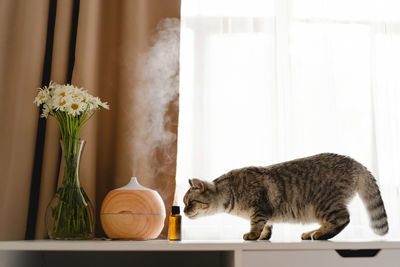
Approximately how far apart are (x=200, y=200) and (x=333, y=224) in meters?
0.43

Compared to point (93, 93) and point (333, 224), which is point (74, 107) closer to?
point (93, 93)

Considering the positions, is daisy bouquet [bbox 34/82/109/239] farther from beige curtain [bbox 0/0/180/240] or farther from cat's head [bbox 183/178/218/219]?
cat's head [bbox 183/178/218/219]

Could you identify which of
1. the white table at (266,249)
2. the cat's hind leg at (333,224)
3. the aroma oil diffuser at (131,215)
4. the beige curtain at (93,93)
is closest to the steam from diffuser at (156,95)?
the beige curtain at (93,93)

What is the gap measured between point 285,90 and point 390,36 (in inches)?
20.0

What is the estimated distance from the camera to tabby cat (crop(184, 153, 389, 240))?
1.31m

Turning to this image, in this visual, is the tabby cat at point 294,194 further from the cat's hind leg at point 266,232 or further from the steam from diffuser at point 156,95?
the steam from diffuser at point 156,95

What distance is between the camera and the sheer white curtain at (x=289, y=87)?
162cm

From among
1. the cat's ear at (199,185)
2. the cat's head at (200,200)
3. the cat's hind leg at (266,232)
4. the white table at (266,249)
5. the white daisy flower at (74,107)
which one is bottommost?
the white table at (266,249)

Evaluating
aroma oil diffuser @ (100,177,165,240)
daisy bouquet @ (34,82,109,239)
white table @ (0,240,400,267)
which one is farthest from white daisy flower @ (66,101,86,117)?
white table @ (0,240,400,267)

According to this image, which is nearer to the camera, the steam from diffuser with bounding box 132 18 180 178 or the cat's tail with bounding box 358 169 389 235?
the cat's tail with bounding box 358 169 389 235

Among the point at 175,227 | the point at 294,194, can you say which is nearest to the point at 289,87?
the point at 294,194

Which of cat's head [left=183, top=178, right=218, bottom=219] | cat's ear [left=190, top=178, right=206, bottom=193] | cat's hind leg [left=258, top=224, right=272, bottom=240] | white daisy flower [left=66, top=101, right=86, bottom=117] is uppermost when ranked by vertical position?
white daisy flower [left=66, top=101, right=86, bottom=117]

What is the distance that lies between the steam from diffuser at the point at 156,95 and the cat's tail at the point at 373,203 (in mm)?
699

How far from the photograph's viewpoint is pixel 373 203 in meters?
1.33
